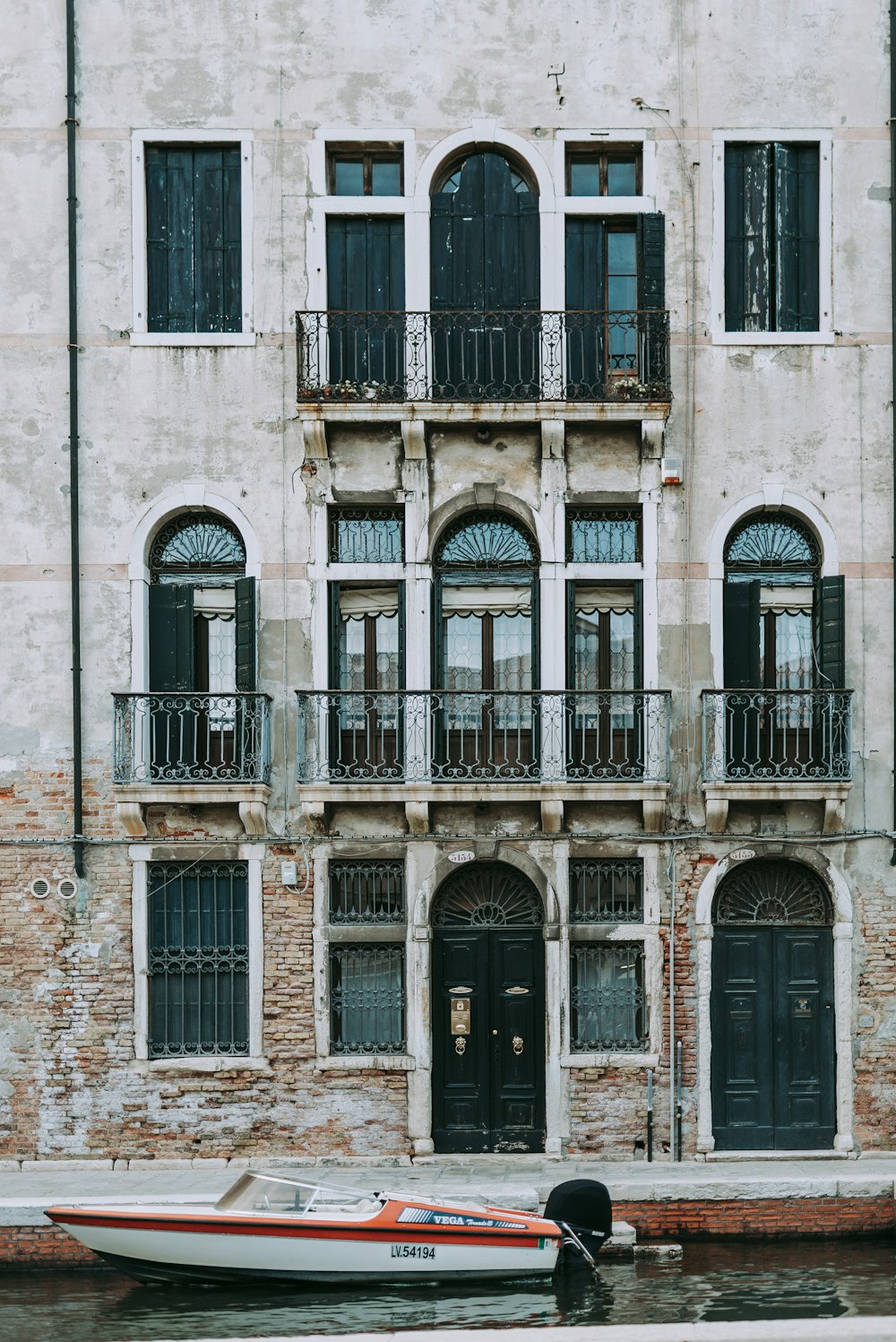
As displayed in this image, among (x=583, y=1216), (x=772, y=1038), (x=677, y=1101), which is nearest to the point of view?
(x=583, y=1216)

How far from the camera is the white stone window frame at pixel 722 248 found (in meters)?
19.5

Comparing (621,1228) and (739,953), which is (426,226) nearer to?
(739,953)

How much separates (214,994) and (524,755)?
13.9ft

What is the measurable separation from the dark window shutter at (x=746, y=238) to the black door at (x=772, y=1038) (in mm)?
6759

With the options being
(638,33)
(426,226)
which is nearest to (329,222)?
(426,226)

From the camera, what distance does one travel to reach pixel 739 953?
19.5 metres

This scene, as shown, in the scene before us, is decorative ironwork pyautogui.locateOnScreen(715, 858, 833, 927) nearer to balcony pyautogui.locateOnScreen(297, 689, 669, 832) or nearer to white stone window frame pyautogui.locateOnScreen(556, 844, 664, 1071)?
white stone window frame pyautogui.locateOnScreen(556, 844, 664, 1071)

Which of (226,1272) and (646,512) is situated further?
(646,512)

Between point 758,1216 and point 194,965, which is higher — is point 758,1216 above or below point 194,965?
below

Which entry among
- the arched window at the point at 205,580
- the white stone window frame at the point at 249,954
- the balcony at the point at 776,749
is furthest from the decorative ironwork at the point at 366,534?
the balcony at the point at 776,749

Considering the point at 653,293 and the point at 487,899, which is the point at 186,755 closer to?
the point at 487,899

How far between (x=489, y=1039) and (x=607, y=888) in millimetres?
2082

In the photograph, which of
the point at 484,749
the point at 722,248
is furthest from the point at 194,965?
the point at 722,248

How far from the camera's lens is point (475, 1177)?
18047 mm
